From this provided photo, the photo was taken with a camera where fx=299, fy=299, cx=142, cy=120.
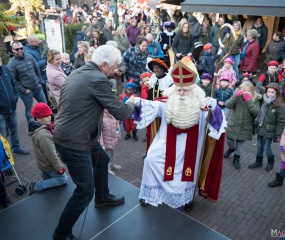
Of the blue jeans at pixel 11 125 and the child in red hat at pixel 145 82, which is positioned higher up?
the child in red hat at pixel 145 82

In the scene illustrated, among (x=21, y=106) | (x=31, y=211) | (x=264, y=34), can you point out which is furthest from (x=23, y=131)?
(x=264, y=34)

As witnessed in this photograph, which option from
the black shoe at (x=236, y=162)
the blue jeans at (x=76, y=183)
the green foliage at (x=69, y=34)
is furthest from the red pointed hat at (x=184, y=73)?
the green foliage at (x=69, y=34)

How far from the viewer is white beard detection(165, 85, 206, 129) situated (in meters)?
3.55

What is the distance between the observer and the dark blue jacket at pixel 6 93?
5.00m

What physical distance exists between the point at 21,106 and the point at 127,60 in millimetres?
3821

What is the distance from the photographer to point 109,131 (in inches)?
187

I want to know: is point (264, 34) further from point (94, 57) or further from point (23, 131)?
Result: point (94, 57)

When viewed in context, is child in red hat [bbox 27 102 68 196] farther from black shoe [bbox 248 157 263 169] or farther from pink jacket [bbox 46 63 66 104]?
black shoe [bbox 248 157 263 169]

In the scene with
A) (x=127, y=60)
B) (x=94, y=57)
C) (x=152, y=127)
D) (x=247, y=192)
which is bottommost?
(x=247, y=192)

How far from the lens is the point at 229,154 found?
221 inches

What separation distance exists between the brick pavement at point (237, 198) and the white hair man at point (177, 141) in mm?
646

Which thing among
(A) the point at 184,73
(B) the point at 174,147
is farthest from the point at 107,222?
(A) the point at 184,73

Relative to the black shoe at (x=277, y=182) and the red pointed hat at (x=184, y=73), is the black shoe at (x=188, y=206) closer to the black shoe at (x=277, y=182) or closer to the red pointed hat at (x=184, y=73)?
the black shoe at (x=277, y=182)

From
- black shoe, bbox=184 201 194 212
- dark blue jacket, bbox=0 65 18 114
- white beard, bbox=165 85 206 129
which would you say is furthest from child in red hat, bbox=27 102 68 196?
black shoe, bbox=184 201 194 212
